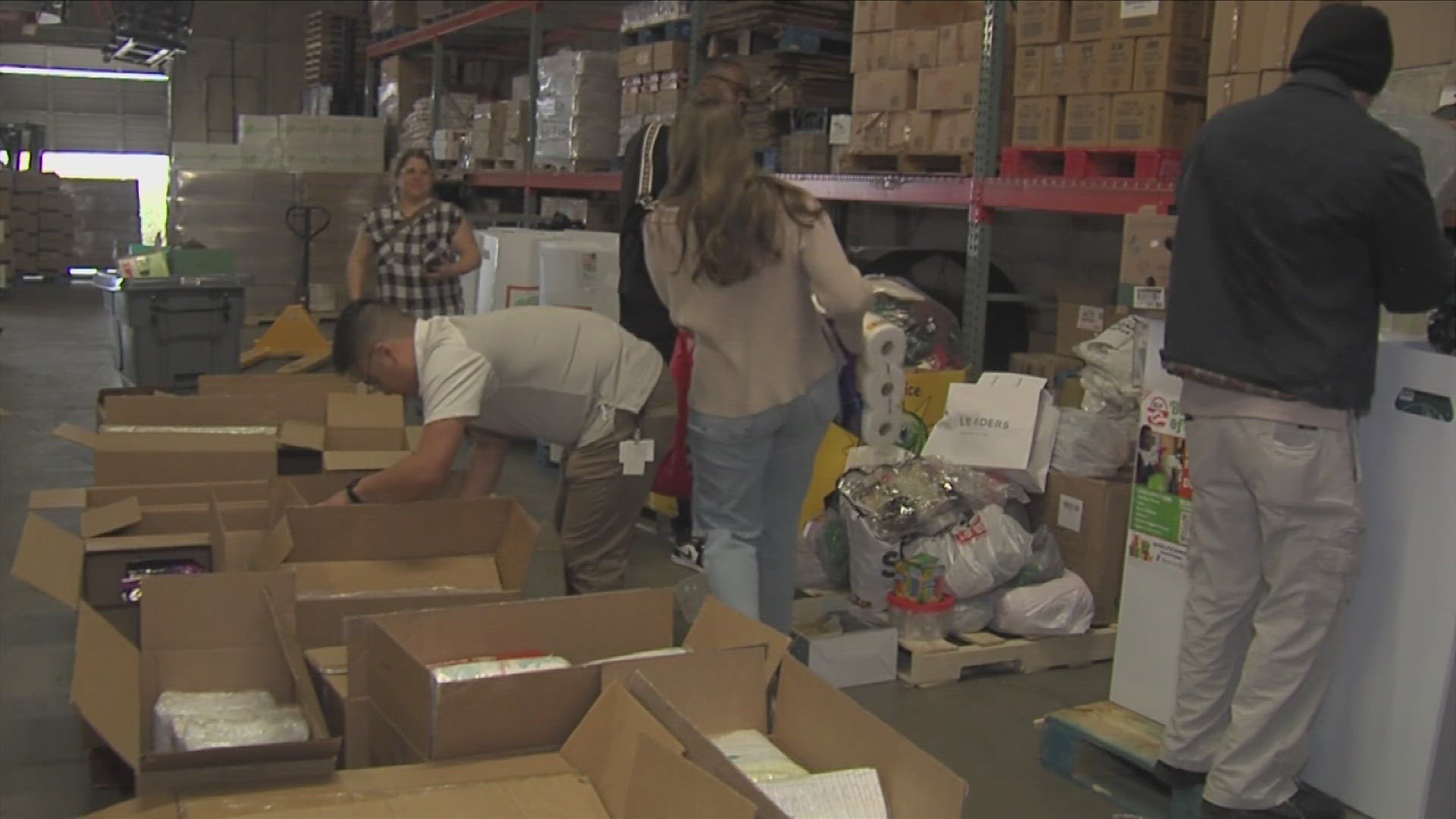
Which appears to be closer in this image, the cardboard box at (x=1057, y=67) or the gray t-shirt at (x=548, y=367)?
the gray t-shirt at (x=548, y=367)

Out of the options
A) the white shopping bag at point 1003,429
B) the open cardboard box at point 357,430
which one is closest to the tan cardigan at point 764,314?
the open cardboard box at point 357,430

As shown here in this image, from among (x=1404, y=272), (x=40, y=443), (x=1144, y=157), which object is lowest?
(x=40, y=443)

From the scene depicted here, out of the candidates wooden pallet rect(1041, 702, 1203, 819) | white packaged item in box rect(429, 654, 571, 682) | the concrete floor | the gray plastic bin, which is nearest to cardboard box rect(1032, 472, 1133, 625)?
the concrete floor

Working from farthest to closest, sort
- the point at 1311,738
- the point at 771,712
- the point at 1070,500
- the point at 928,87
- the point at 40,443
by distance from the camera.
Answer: the point at 40,443 → the point at 928,87 → the point at 1070,500 → the point at 1311,738 → the point at 771,712

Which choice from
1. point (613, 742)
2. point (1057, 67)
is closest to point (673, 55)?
point (1057, 67)

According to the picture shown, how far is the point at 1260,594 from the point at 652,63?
583 centimetres

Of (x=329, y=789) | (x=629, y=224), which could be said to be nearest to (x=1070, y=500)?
(x=629, y=224)

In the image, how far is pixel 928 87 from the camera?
577 centimetres

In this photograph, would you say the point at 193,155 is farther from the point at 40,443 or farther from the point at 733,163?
the point at 733,163

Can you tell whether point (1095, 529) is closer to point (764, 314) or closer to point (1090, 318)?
point (1090, 318)

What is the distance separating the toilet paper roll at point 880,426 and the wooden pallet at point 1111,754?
827 mm

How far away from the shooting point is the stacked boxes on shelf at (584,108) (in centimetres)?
886

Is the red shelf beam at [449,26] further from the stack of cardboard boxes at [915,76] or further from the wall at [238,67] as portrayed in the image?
the wall at [238,67]

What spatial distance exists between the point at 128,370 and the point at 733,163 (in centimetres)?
595
